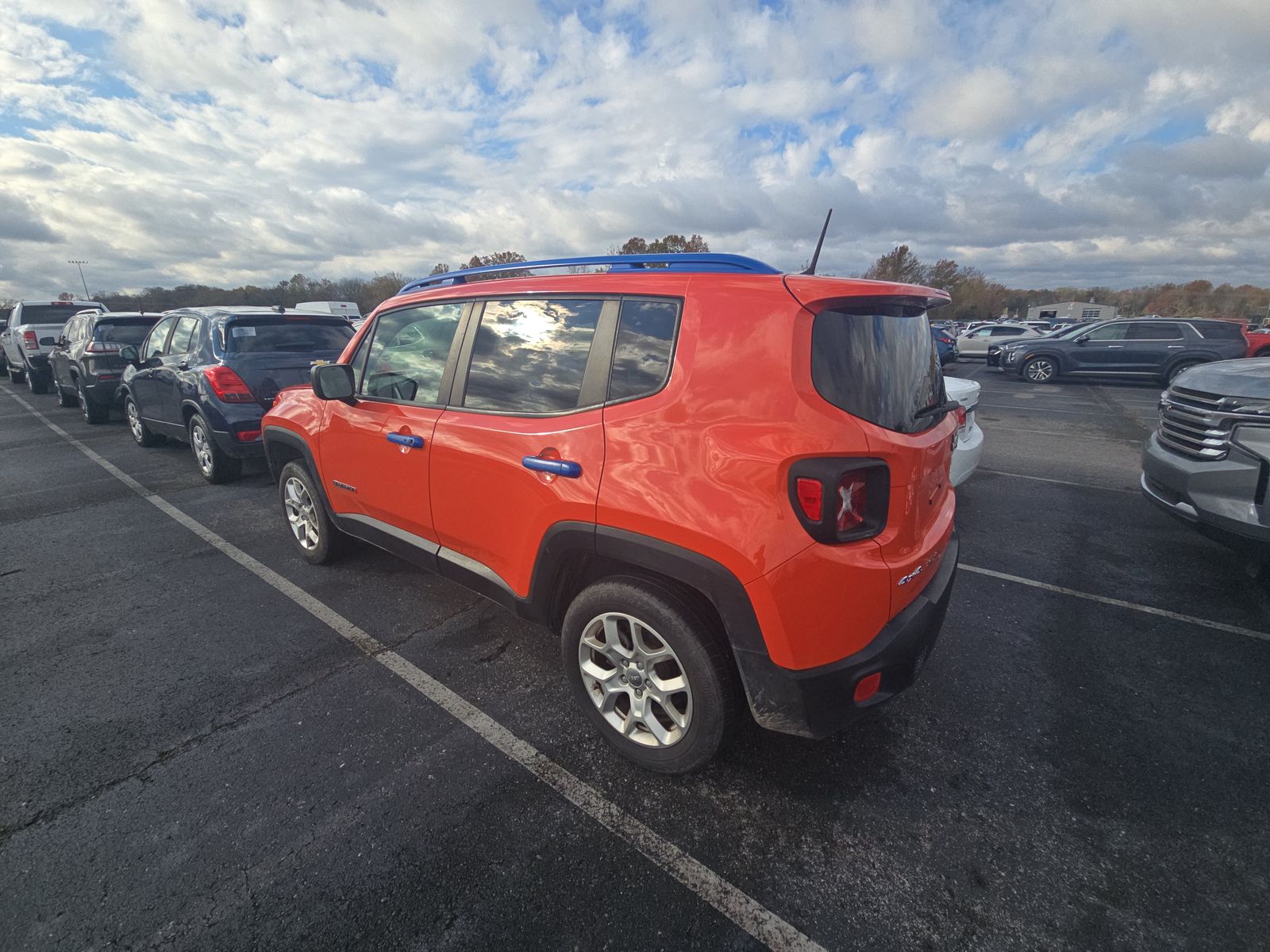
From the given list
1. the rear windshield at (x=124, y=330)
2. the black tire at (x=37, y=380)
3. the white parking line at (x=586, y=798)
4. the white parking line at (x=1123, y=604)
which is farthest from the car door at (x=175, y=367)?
the black tire at (x=37, y=380)

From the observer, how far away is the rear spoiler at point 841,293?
1892mm

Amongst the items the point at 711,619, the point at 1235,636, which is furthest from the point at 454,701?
the point at 1235,636

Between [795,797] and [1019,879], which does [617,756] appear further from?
[1019,879]

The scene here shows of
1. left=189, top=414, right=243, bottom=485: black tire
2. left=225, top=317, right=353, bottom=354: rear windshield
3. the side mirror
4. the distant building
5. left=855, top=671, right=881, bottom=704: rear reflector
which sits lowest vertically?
left=189, top=414, right=243, bottom=485: black tire

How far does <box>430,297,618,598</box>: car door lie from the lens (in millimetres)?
2252

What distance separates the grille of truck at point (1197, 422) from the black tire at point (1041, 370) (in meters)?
14.3

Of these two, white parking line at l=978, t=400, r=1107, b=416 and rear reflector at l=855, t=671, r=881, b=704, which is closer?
rear reflector at l=855, t=671, r=881, b=704

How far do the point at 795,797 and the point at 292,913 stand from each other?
1699mm

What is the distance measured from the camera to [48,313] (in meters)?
14.3

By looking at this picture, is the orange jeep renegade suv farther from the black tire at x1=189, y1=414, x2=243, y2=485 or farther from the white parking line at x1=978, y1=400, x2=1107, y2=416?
the white parking line at x1=978, y1=400, x2=1107, y2=416

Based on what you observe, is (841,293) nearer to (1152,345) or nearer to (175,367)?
(175,367)

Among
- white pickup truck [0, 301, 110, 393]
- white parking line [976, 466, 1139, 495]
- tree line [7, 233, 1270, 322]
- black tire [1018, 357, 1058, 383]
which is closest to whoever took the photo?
white parking line [976, 466, 1139, 495]

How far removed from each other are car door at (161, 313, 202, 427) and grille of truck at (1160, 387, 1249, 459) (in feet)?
28.2

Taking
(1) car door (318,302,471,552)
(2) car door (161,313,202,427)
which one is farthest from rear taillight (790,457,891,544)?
(2) car door (161,313,202,427)
